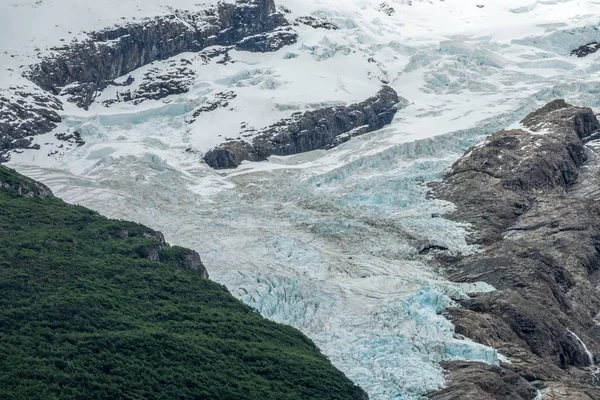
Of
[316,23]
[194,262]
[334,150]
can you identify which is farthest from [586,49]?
[194,262]

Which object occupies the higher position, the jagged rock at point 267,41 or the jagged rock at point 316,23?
the jagged rock at point 316,23

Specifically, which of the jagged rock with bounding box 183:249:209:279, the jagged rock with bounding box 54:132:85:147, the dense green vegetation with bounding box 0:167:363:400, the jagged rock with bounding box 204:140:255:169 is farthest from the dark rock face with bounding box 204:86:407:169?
the dense green vegetation with bounding box 0:167:363:400

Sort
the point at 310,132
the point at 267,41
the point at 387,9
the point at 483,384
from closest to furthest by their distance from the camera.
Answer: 1. the point at 483,384
2. the point at 310,132
3. the point at 267,41
4. the point at 387,9

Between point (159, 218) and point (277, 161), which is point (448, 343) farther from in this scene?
point (277, 161)

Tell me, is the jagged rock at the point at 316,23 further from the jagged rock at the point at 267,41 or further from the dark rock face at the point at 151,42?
the jagged rock at the point at 267,41

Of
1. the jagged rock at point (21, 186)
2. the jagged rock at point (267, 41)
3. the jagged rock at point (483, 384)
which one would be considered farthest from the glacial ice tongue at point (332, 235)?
the jagged rock at point (267, 41)

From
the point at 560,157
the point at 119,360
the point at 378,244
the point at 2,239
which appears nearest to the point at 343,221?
the point at 378,244

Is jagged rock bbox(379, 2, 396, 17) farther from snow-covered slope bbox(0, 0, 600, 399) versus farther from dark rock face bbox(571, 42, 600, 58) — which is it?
dark rock face bbox(571, 42, 600, 58)

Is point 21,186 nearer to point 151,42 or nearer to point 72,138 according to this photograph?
point 72,138
